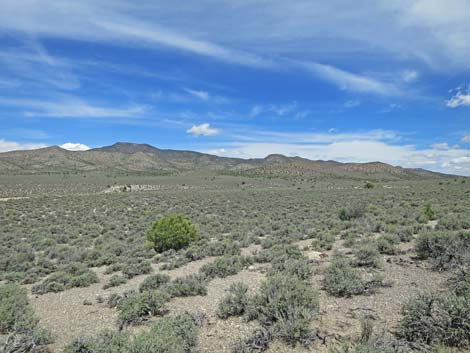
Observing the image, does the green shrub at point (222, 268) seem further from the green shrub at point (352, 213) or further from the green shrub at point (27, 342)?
the green shrub at point (352, 213)

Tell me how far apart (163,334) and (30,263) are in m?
10.7

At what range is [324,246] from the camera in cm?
1257

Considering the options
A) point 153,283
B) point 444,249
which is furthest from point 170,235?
point 444,249

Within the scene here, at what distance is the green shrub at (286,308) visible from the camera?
5411 mm

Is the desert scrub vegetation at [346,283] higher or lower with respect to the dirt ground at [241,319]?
higher

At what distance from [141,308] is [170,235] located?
7934 millimetres

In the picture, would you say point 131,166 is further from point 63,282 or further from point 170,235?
point 63,282

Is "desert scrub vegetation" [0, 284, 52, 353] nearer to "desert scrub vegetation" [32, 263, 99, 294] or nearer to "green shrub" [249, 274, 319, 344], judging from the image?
"desert scrub vegetation" [32, 263, 99, 294]

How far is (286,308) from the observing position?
602 cm

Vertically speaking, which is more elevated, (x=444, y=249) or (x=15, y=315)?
(x=444, y=249)

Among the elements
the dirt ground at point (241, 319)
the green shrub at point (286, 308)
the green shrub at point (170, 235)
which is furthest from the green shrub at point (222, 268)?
the green shrub at point (170, 235)

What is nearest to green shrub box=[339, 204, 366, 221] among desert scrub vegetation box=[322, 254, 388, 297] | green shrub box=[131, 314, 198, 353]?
desert scrub vegetation box=[322, 254, 388, 297]

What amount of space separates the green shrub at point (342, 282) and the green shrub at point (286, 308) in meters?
1.14

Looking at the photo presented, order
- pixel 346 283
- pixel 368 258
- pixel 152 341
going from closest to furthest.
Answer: pixel 152 341
pixel 346 283
pixel 368 258
